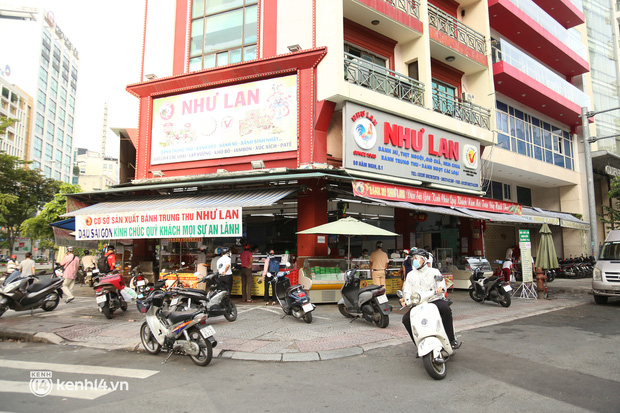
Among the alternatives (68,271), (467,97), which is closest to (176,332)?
(68,271)

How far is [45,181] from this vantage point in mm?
30297

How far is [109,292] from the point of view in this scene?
927cm

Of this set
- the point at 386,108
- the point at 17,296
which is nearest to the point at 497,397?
the point at 386,108

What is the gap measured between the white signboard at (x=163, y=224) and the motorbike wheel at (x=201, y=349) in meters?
4.52

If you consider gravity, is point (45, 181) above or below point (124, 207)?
above

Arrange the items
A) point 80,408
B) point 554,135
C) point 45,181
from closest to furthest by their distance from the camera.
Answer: point 80,408
point 554,135
point 45,181

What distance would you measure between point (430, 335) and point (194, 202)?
340 inches

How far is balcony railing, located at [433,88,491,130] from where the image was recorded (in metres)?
15.1

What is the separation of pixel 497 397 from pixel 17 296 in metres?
10.5

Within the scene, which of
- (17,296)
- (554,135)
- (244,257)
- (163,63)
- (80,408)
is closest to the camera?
(80,408)

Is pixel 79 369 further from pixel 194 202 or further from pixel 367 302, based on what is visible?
pixel 194 202

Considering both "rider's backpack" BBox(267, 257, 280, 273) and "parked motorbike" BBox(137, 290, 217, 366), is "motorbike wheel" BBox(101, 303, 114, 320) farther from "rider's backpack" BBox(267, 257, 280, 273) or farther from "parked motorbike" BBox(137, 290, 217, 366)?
"rider's backpack" BBox(267, 257, 280, 273)

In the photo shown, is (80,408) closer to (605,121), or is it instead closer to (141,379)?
(141,379)

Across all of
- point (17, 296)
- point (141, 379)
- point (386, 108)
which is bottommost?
point (141, 379)
